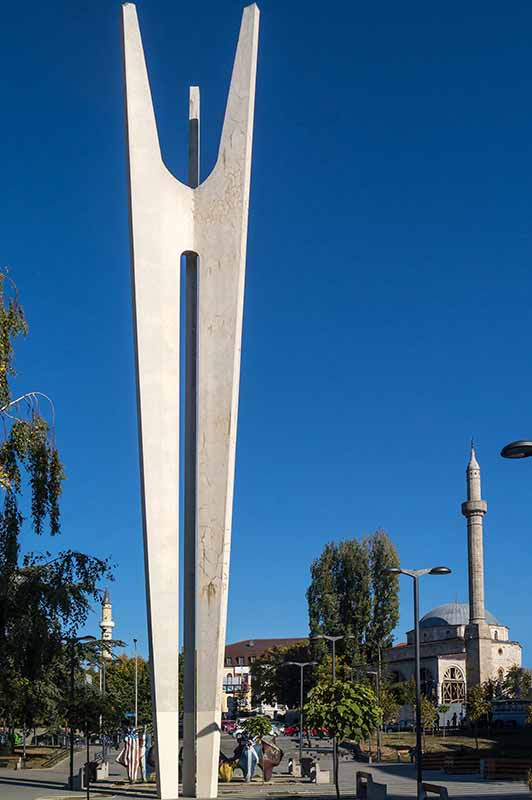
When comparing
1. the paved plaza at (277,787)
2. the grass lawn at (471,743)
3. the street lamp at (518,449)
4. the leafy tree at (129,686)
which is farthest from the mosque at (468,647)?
the street lamp at (518,449)

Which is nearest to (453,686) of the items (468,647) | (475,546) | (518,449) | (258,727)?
(468,647)

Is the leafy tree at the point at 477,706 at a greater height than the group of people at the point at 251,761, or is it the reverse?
the group of people at the point at 251,761

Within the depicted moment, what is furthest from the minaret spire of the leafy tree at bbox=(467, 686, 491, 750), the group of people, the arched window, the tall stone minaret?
the group of people

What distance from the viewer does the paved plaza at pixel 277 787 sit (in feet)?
92.4

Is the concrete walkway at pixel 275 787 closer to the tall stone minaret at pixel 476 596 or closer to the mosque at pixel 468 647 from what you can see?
the mosque at pixel 468 647

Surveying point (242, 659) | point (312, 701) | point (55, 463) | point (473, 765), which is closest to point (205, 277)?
point (55, 463)

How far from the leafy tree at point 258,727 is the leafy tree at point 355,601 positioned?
27044 mm

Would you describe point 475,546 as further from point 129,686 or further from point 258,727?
point 258,727

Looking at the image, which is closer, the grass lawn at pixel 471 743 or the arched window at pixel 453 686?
the grass lawn at pixel 471 743

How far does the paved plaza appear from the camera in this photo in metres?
28.2

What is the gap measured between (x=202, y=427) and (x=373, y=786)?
9.31 meters

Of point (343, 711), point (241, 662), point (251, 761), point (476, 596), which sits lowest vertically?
point (241, 662)

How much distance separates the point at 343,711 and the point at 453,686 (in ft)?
229

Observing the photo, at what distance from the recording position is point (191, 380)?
25.1 m
